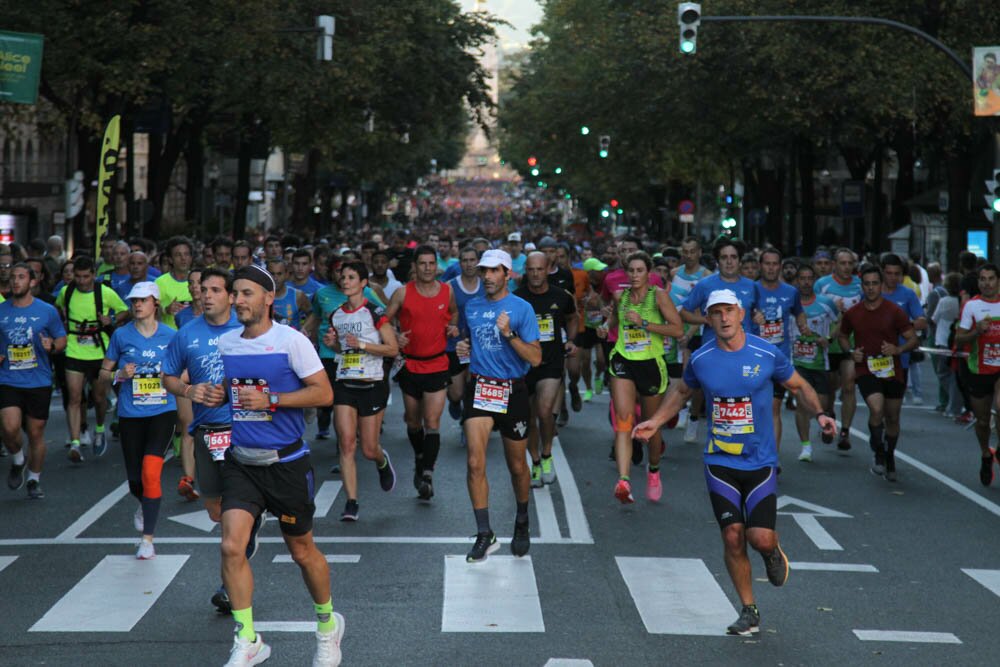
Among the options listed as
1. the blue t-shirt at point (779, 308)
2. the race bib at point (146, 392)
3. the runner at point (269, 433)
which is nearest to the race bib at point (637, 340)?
the blue t-shirt at point (779, 308)

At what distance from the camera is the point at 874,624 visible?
29.2 feet

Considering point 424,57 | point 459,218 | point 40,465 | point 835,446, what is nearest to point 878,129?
point 424,57

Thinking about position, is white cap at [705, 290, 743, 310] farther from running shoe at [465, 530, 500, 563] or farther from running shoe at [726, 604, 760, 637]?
running shoe at [465, 530, 500, 563]

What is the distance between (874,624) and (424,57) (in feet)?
125

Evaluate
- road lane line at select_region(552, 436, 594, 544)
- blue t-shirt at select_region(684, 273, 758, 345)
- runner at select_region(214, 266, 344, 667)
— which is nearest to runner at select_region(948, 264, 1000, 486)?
blue t-shirt at select_region(684, 273, 758, 345)

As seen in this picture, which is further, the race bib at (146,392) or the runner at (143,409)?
the race bib at (146,392)

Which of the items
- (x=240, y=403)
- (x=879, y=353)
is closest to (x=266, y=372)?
(x=240, y=403)

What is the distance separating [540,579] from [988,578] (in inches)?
107

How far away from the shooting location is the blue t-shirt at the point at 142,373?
1123cm

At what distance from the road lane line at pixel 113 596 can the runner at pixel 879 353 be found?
6572 mm

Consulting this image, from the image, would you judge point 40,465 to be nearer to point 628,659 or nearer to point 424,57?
point 628,659

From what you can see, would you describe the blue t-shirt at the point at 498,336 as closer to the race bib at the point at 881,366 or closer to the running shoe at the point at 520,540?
the running shoe at the point at 520,540

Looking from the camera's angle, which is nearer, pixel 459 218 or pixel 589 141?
pixel 589 141

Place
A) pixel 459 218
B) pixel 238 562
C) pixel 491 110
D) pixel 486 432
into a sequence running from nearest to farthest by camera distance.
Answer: pixel 238 562 < pixel 486 432 < pixel 491 110 < pixel 459 218
